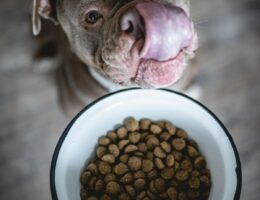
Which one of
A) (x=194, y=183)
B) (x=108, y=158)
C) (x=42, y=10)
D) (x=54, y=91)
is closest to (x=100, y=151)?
(x=108, y=158)

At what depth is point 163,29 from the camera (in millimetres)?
912

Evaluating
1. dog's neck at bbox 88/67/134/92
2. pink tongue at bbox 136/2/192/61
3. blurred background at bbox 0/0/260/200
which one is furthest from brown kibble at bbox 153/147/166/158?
blurred background at bbox 0/0/260/200

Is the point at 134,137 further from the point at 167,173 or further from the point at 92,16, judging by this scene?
the point at 92,16

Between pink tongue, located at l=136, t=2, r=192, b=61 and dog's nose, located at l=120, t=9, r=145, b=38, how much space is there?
0.02 meters

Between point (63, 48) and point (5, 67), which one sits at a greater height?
point (63, 48)

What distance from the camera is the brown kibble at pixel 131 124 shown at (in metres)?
1.14

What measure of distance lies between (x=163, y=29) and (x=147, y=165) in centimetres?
35

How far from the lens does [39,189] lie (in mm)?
1741

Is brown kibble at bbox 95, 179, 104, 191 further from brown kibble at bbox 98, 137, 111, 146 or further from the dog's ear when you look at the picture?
the dog's ear

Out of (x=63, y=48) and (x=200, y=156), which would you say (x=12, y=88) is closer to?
(x=63, y=48)

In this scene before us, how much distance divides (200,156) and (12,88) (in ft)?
3.48

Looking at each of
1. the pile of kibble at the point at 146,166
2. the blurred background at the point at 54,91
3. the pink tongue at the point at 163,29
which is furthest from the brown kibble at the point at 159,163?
the blurred background at the point at 54,91

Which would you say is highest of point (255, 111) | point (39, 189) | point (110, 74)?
point (110, 74)

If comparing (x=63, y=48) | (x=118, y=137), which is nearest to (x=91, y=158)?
(x=118, y=137)
